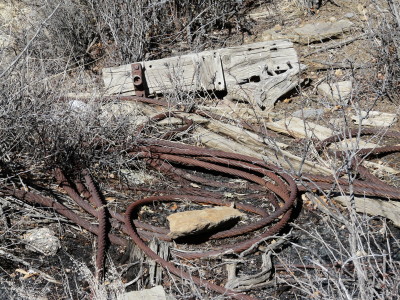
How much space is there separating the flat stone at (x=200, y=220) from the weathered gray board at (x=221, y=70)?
240 cm

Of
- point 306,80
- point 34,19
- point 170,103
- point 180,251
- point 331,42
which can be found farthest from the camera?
point 34,19

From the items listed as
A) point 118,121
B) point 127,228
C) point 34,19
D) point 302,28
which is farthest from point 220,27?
point 127,228

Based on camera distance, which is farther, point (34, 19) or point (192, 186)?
point (34, 19)

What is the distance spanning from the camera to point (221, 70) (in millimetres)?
6969

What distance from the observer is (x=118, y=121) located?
554 cm

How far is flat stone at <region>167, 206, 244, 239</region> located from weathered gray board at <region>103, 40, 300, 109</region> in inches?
94.6

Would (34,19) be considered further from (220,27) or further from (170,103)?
(170,103)

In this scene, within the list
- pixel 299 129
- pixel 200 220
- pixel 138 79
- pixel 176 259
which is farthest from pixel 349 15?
pixel 176 259

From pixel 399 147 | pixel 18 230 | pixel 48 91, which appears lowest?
pixel 399 147

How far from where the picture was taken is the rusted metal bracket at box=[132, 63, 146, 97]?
684 centimetres

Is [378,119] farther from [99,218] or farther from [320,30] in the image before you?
[99,218]

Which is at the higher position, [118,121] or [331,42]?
[118,121]

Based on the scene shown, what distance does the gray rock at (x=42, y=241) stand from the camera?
177 inches

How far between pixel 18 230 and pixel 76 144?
0.97 meters
